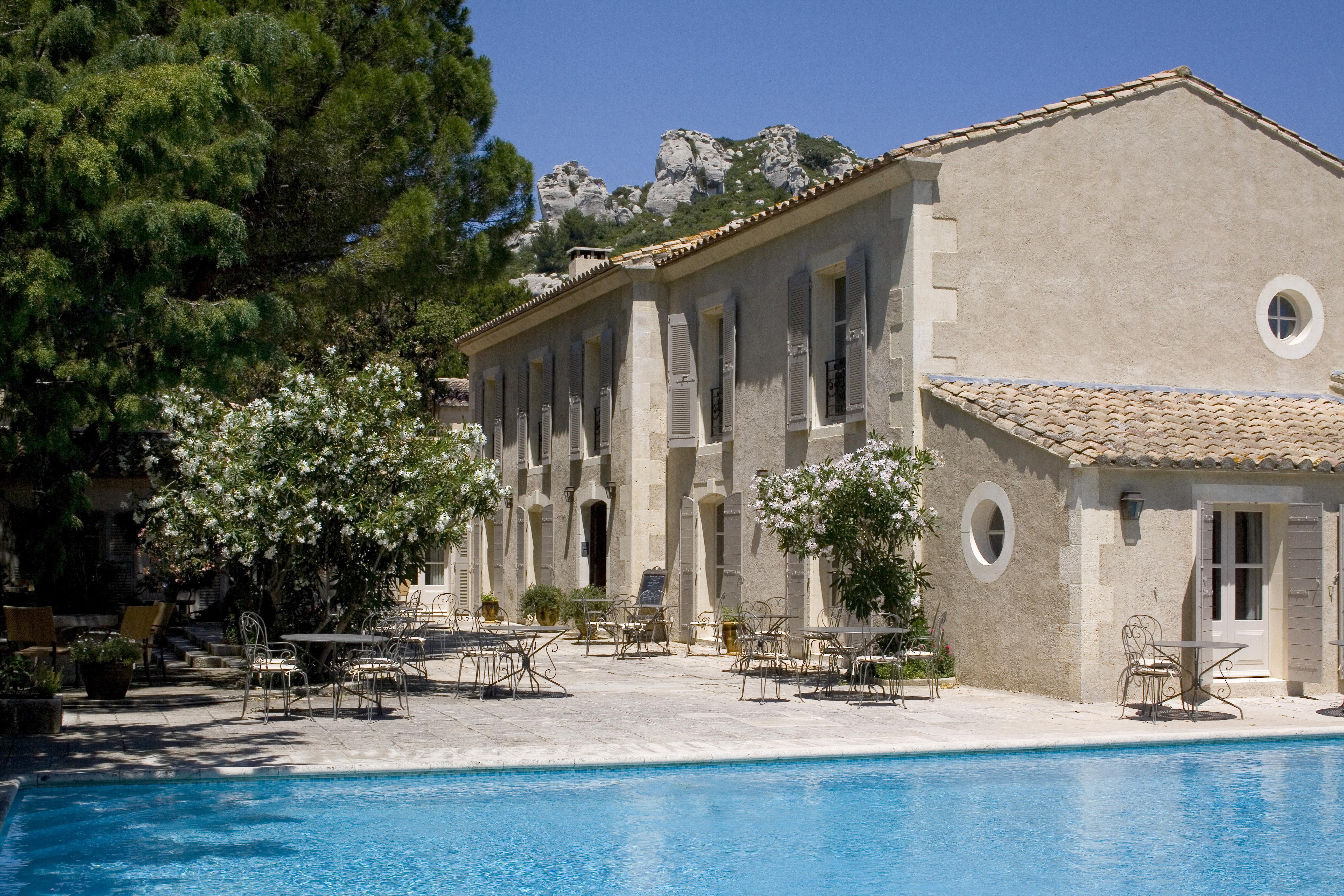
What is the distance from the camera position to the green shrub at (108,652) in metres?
11.6

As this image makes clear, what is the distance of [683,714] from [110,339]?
5409 mm

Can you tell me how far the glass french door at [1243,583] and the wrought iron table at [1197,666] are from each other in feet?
0.56

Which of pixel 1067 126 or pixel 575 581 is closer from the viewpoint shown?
pixel 1067 126

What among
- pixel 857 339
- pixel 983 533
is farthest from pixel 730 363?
pixel 983 533

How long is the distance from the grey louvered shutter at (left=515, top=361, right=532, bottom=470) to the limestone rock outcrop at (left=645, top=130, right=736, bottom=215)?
55.7m

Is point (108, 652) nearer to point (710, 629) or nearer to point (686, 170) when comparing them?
point (710, 629)

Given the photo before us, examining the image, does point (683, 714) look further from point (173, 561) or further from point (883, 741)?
point (173, 561)

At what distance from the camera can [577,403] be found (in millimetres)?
22062

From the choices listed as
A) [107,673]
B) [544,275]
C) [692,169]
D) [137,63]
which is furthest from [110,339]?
[692,169]

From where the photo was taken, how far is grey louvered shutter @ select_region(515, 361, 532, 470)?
24797 mm

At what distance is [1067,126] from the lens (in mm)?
14125

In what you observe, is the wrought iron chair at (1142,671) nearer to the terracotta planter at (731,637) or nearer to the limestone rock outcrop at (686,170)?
the terracotta planter at (731,637)

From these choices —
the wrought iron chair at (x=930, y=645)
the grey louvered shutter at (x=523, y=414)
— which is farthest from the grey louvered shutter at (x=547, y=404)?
the wrought iron chair at (x=930, y=645)

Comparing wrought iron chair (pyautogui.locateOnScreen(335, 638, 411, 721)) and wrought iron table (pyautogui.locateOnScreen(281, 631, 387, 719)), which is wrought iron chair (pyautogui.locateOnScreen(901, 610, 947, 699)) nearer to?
wrought iron chair (pyautogui.locateOnScreen(335, 638, 411, 721))
